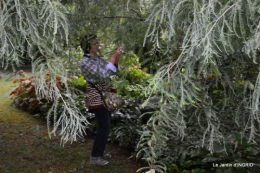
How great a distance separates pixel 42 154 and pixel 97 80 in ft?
5.27

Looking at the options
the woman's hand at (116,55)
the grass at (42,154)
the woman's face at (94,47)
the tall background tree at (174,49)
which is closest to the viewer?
the tall background tree at (174,49)

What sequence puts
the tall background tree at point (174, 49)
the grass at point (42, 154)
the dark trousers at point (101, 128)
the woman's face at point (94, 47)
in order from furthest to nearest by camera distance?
the grass at point (42, 154), the dark trousers at point (101, 128), the woman's face at point (94, 47), the tall background tree at point (174, 49)

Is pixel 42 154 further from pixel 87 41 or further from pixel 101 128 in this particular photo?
pixel 87 41

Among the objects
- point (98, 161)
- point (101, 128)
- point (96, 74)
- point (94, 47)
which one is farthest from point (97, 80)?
point (98, 161)

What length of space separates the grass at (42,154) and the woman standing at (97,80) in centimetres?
22

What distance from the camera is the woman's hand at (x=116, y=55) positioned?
2.87m

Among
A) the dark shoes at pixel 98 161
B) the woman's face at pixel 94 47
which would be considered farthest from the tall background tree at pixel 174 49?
the dark shoes at pixel 98 161

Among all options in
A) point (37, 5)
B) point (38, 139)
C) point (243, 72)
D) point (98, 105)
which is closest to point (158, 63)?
point (243, 72)

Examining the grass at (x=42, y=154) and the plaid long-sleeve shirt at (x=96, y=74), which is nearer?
the plaid long-sleeve shirt at (x=96, y=74)

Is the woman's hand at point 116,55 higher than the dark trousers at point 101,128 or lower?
higher

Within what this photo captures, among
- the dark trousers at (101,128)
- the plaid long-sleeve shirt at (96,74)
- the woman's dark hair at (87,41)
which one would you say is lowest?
the dark trousers at (101,128)

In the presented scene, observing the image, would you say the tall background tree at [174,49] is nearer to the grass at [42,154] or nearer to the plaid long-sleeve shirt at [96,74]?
the plaid long-sleeve shirt at [96,74]

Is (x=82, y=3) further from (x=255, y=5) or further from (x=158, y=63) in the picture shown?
(x=255, y=5)

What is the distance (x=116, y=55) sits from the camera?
2.93m
